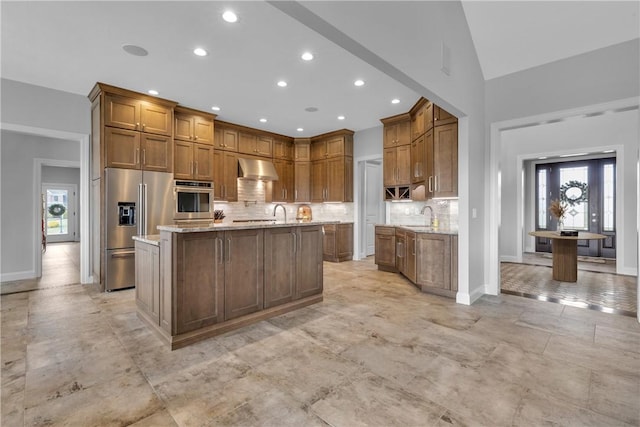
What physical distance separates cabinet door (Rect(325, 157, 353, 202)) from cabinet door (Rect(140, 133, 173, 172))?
339 centimetres

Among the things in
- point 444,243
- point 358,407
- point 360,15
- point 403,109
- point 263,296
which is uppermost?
point 403,109

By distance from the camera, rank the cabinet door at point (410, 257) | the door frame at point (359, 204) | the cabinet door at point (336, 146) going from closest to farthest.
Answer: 1. the cabinet door at point (410, 257)
2. the cabinet door at point (336, 146)
3. the door frame at point (359, 204)

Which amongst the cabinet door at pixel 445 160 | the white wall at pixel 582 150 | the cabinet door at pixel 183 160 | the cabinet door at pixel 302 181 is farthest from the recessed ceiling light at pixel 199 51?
the white wall at pixel 582 150

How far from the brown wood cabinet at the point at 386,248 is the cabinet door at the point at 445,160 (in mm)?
1387

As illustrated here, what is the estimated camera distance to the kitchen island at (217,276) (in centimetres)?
259

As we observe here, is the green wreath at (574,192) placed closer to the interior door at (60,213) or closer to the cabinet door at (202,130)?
the cabinet door at (202,130)

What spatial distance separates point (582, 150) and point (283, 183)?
6293 mm

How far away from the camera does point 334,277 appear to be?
5211mm

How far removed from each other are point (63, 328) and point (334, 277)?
3.61m

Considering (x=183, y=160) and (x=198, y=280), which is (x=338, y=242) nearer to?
(x=183, y=160)

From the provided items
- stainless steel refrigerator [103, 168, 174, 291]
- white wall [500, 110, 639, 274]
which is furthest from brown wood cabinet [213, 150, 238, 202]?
white wall [500, 110, 639, 274]

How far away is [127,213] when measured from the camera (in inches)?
179

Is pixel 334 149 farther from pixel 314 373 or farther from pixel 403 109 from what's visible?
pixel 314 373

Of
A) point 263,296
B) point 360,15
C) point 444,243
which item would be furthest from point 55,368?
point 444,243
